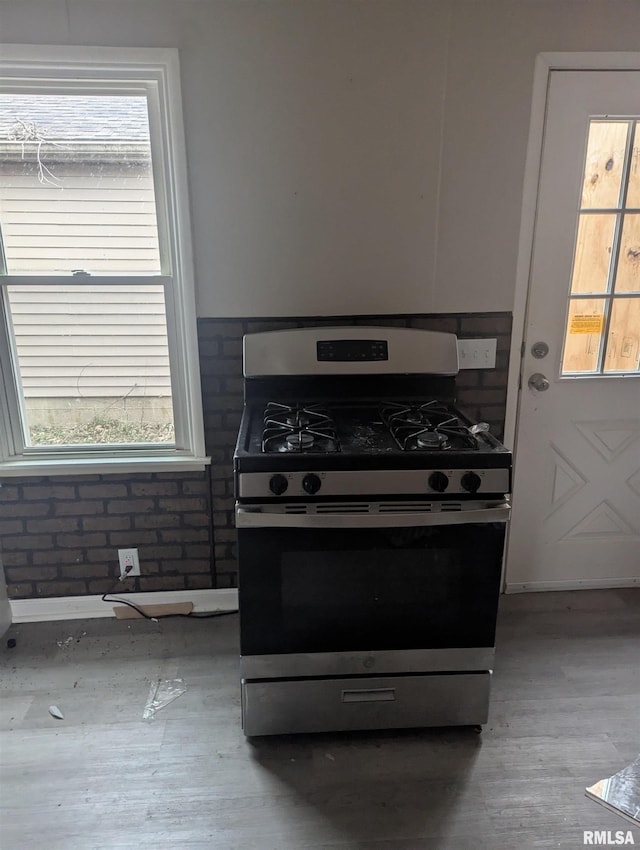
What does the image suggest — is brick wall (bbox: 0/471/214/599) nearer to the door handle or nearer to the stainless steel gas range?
the stainless steel gas range

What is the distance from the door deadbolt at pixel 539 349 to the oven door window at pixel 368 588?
904mm

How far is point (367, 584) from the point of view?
1.66m

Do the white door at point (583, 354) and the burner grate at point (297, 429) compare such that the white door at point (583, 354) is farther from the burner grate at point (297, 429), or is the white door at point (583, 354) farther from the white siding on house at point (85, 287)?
the white siding on house at point (85, 287)

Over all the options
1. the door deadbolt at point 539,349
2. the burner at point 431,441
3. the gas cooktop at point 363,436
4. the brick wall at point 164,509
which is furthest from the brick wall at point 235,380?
the burner at point 431,441

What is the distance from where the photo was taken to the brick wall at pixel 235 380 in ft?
7.01

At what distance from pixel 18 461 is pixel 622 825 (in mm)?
2242

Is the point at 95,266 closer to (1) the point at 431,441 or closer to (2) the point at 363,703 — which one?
(1) the point at 431,441

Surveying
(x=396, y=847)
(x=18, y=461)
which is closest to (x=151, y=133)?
(x=18, y=461)

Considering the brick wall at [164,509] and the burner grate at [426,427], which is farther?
the brick wall at [164,509]

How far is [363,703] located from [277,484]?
747mm

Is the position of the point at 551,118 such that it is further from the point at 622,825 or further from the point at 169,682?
the point at 169,682

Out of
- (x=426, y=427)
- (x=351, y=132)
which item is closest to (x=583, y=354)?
(x=426, y=427)

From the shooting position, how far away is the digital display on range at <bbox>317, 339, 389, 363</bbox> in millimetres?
2000

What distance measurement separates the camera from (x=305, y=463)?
1.54 meters
